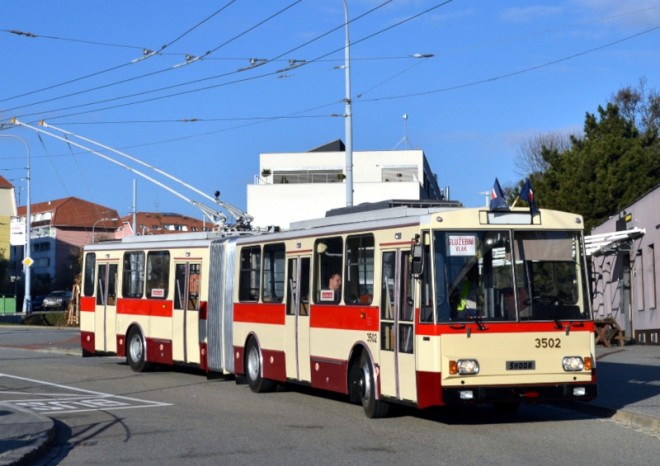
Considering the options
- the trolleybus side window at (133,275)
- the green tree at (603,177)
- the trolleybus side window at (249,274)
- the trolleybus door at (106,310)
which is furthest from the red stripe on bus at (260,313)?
the green tree at (603,177)

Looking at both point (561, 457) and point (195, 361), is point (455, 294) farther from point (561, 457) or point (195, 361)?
point (195, 361)

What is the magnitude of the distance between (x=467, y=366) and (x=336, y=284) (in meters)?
3.57

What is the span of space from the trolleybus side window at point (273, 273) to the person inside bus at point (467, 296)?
5360 millimetres

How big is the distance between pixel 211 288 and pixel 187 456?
402 inches

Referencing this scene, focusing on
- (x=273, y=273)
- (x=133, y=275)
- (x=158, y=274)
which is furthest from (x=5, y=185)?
(x=273, y=273)

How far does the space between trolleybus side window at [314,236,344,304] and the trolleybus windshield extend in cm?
295

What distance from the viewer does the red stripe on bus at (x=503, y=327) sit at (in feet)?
42.8

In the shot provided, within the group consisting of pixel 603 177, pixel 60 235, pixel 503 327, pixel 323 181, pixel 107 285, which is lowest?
pixel 503 327

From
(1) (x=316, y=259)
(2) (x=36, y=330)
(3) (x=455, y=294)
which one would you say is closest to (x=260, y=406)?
(1) (x=316, y=259)

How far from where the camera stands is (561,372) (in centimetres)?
1349

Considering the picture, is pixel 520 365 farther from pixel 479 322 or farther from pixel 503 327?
pixel 479 322

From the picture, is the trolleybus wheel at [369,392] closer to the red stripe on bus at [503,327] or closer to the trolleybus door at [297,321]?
the red stripe on bus at [503,327]

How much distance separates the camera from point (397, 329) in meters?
14.0

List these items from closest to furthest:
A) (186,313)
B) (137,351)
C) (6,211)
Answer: (186,313), (137,351), (6,211)
